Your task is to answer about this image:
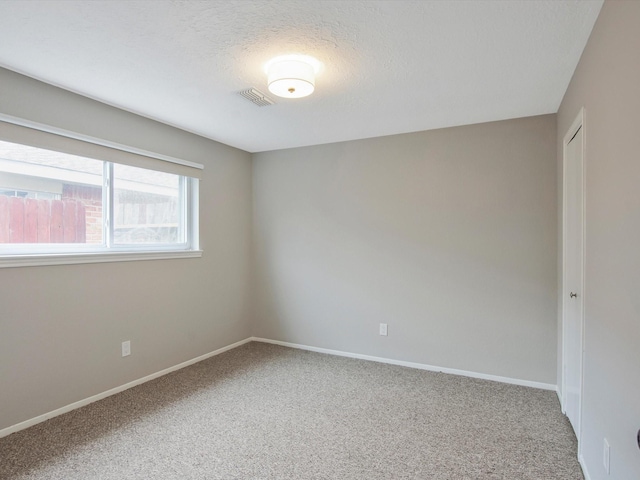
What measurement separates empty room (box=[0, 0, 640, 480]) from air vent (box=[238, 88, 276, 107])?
0.03 m

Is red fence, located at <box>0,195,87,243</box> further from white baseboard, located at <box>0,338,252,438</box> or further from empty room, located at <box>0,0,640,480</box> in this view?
white baseboard, located at <box>0,338,252,438</box>

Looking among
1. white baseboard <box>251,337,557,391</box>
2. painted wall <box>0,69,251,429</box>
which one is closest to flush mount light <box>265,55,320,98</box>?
painted wall <box>0,69,251,429</box>

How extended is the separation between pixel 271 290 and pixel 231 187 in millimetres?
1371

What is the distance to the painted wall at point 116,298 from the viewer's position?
7.93 ft

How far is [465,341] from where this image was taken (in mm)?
3455

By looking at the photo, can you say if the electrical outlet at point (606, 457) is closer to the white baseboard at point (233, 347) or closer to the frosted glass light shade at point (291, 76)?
the white baseboard at point (233, 347)

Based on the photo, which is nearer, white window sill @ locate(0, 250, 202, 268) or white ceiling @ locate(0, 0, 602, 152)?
white ceiling @ locate(0, 0, 602, 152)

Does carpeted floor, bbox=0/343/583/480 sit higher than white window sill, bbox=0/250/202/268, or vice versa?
white window sill, bbox=0/250/202/268

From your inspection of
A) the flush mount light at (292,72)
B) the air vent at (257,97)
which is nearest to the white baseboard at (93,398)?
the air vent at (257,97)

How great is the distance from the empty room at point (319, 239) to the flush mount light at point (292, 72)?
0.02 metres

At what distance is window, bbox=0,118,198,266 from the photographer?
2.46 m

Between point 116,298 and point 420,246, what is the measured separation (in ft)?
9.40

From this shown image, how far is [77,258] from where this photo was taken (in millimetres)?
2732

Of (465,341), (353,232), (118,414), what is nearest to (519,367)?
(465,341)
